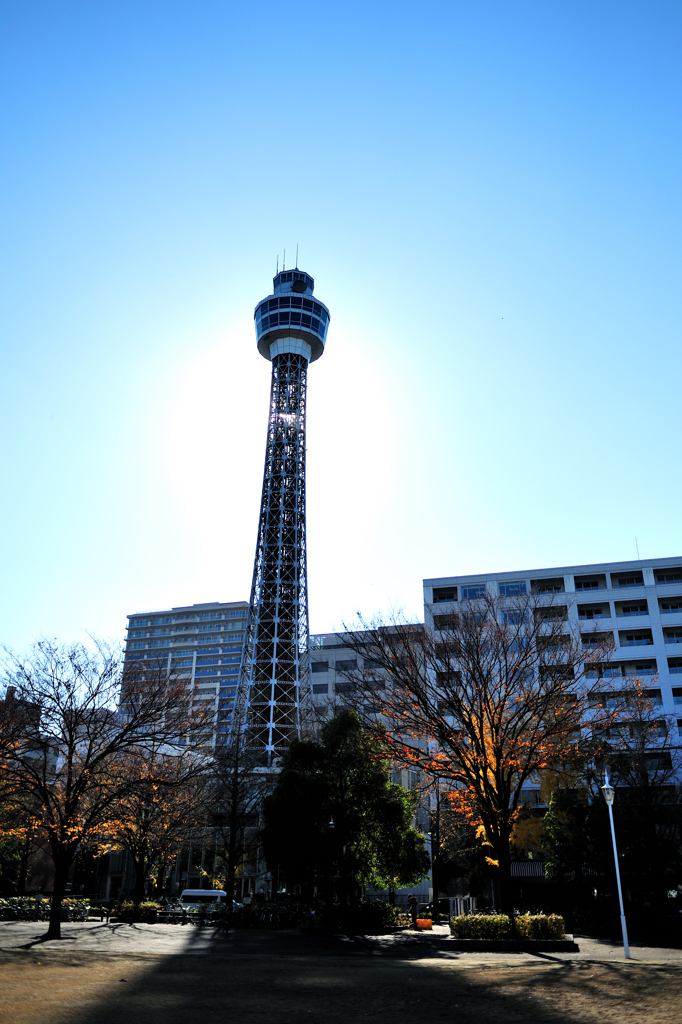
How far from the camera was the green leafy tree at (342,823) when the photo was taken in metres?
30.6

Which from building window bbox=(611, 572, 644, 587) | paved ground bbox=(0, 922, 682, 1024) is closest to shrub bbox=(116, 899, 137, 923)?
paved ground bbox=(0, 922, 682, 1024)

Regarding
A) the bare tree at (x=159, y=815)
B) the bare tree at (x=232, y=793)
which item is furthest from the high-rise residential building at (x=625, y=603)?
the bare tree at (x=159, y=815)

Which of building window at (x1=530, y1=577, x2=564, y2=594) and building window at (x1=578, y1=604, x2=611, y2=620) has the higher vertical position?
building window at (x1=530, y1=577, x2=564, y2=594)

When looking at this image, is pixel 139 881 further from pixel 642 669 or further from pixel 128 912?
pixel 642 669

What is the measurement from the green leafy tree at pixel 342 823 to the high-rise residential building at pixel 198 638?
305ft

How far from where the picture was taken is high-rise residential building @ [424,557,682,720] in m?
56.0

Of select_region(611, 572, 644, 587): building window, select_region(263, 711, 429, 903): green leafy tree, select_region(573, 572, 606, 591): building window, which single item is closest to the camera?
select_region(263, 711, 429, 903): green leafy tree

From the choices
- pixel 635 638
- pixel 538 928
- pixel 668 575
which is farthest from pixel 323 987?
pixel 668 575

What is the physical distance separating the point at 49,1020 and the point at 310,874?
24640mm

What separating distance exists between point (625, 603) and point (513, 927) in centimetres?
4329

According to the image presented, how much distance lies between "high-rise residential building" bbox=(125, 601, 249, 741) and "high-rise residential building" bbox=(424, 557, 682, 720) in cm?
7109

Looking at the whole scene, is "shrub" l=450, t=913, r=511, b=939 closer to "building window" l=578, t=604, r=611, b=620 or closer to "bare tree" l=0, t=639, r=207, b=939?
"bare tree" l=0, t=639, r=207, b=939

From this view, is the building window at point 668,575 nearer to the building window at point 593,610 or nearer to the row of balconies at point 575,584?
the row of balconies at point 575,584

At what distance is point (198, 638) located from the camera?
429 ft
